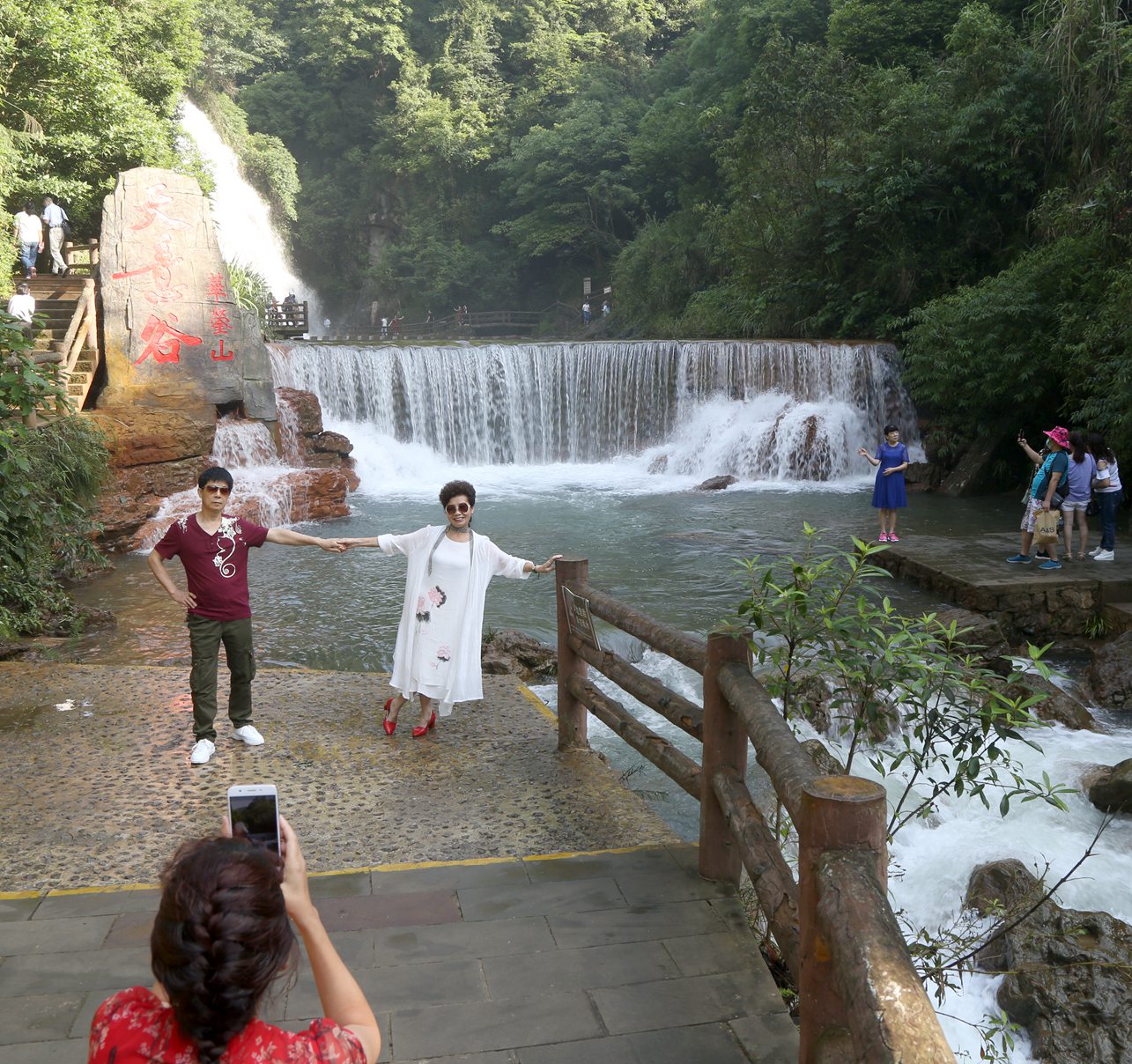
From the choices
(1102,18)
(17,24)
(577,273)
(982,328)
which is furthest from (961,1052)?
(577,273)

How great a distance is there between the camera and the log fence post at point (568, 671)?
4.90 metres

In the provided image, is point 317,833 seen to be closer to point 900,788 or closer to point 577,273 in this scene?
→ point 900,788

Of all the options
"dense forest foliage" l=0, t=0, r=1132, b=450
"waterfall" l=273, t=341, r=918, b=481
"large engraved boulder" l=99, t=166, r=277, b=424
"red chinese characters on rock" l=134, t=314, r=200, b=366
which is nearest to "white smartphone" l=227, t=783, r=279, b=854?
"dense forest foliage" l=0, t=0, r=1132, b=450

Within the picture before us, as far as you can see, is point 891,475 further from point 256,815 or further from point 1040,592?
point 256,815

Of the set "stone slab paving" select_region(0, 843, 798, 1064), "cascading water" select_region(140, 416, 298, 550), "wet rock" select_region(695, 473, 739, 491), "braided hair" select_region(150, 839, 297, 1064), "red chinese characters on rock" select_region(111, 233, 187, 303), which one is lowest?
"wet rock" select_region(695, 473, 739, 491)

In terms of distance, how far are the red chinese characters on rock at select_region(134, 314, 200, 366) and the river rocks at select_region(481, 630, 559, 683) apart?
840cm

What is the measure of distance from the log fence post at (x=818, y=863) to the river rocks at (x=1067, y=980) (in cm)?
171

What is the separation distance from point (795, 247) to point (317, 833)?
21.1m

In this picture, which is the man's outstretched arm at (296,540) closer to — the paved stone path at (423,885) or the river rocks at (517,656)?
the paved stone path at (423,885)

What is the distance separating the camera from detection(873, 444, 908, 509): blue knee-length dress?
11.4 m

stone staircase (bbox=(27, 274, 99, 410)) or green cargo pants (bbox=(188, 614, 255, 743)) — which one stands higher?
stone staircase (bbox=(27, 274, 99, 410))

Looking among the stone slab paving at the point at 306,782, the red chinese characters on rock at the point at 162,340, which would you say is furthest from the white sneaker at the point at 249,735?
the red chinese characters on rock at the point at 162,340

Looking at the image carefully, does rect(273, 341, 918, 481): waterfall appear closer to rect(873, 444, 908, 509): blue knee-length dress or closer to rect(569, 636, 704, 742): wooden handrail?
rect(873, 444, 908, 509): blue knee-length dress

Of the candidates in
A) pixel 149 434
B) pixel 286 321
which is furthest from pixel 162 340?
pixel 286 321
